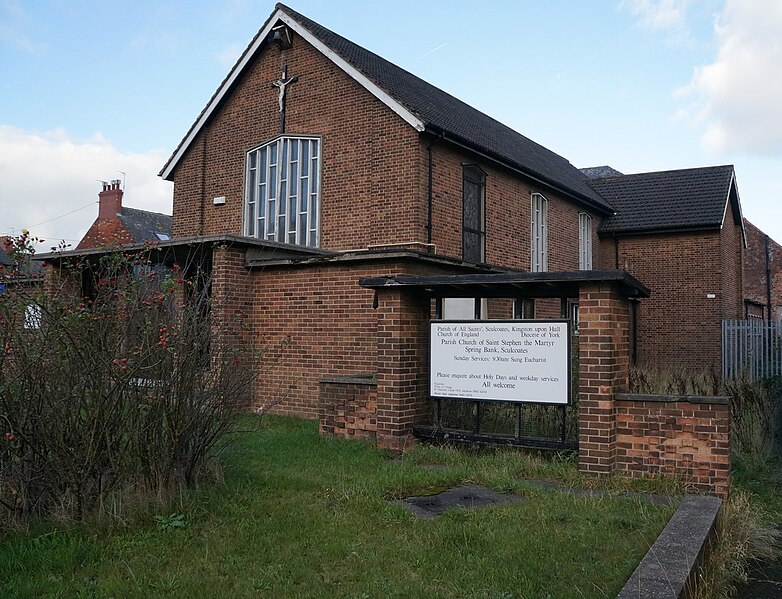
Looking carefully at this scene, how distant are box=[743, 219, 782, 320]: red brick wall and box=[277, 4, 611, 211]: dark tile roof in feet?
43.7

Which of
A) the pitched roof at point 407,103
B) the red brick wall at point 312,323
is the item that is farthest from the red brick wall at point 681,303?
the red brick wall at point 312,323

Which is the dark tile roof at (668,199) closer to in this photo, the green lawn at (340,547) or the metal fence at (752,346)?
the metal fence at (752,346)

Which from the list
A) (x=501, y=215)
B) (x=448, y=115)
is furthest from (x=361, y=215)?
(x=448, y=115)

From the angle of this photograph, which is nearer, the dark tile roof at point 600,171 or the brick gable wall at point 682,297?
the brick gable wall at point 682,297

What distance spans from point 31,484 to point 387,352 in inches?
176

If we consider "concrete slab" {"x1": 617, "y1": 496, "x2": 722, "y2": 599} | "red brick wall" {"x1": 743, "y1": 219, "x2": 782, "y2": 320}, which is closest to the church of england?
"concrete slab" {"x1": 617, "y1": 496, "x2": 722, "y2": 599}

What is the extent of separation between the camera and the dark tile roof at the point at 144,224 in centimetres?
3728

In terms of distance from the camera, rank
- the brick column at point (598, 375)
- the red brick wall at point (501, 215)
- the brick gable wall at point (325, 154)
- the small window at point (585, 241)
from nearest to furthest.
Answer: the brick column at point (598, 375), the brick gable wall at point (325, 154), the red brick wall at point (501, 215), the small window at point (585, 241)

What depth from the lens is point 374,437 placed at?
912 centimetres

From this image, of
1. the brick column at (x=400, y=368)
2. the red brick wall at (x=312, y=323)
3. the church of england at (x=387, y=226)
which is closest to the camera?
the brick column at (x=400, y=368)

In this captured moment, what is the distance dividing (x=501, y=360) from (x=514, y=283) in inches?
36.1

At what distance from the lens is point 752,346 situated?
21.0m

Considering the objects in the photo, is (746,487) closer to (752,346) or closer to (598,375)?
(598,375)

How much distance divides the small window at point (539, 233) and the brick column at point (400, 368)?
10969 millimetres
